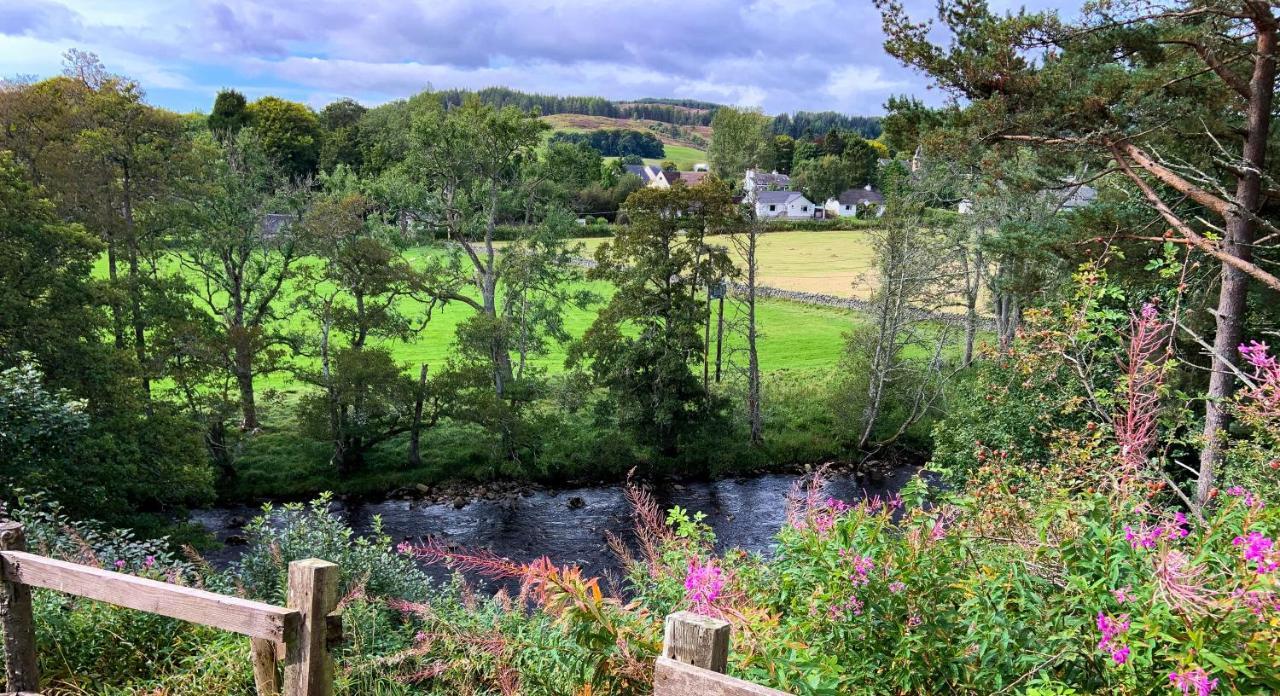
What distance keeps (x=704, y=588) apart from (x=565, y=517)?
54.8 ft

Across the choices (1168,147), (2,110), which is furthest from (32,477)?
(1168,147)

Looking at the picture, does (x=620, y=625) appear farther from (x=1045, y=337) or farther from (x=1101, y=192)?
(x=1101, y=192)

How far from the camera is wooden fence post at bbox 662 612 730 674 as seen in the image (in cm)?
250

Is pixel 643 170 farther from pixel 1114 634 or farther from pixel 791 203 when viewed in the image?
pixel 1114 634

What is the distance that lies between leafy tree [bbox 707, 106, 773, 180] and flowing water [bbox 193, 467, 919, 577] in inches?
423

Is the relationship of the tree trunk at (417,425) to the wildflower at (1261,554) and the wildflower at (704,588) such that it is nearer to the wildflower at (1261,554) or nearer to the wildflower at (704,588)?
the wildflower at (704,588)

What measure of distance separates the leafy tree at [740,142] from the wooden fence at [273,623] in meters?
23.5

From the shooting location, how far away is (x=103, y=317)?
15867 mm

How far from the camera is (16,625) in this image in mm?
4168

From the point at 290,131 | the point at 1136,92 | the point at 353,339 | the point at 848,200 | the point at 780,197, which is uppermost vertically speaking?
the point at 290,131

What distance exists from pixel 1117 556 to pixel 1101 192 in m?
16.2

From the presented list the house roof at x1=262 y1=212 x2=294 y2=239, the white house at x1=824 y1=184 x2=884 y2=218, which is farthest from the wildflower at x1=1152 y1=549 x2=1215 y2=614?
the white house at x1=824 y1=184 x2=884 y2=218

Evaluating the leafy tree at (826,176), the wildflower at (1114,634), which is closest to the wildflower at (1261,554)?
the wildflower at (1114,634)

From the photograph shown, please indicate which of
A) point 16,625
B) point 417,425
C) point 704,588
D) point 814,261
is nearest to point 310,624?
point 704,588
